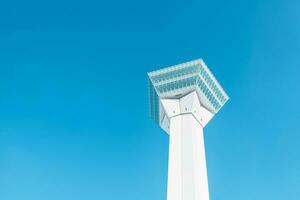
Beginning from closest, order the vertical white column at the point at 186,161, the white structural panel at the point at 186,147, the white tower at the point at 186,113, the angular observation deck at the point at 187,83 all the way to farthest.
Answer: the vertical white column at the point at 186,161 → the white structural panel at the point at 186,147 → the white tower at the point at 186,113 → the angular observation deck at the point at 187,83

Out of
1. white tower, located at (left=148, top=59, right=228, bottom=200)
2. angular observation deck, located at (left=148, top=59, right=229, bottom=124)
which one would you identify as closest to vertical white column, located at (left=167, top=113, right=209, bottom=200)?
white tower, located at (left=148, top=59, right=228, bottom=200)

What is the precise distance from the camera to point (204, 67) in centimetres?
6788

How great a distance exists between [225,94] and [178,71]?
12.0m

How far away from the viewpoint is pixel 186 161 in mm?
55625

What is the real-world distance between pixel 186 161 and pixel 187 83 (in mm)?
16874

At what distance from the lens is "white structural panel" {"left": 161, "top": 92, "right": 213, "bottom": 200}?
52.9 metres

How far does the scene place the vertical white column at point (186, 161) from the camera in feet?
173

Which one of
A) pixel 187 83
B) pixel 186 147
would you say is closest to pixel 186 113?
pixel 187 83

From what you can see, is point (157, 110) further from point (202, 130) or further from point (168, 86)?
point (202, 130)

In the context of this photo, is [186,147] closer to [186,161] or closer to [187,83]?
[186,161]

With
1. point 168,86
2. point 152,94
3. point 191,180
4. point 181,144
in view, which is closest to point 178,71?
point 168,86

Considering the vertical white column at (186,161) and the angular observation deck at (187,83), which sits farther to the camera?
the angular observation deck at (187,83)

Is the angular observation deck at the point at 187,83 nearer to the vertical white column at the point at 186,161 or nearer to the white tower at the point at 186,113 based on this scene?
the white tower at the point at 186,113

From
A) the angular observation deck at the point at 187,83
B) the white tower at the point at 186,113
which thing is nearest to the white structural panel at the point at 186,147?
the white tower at the point at 186,113
